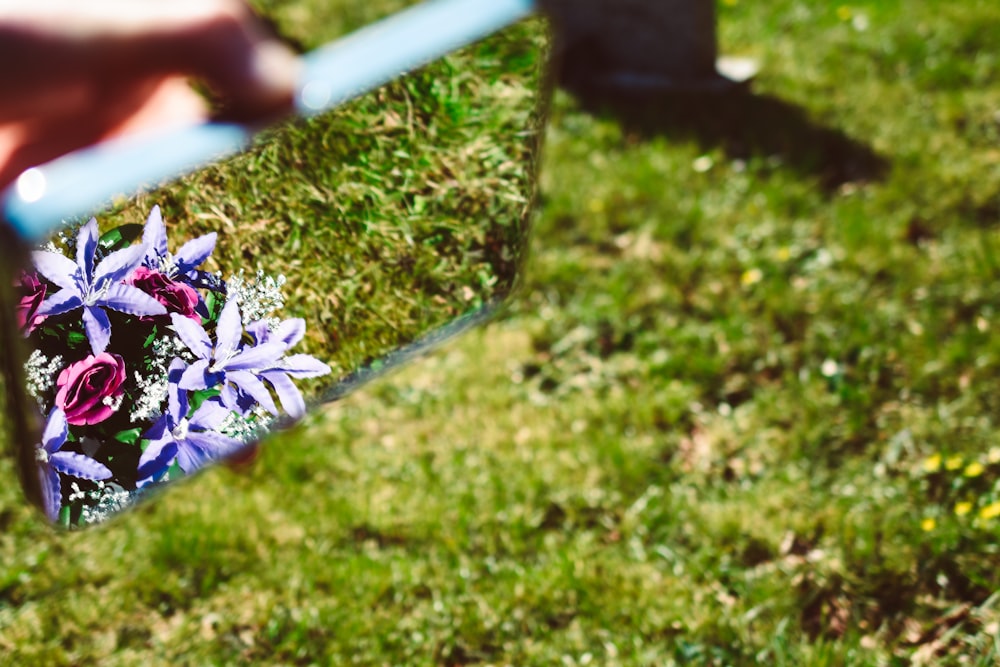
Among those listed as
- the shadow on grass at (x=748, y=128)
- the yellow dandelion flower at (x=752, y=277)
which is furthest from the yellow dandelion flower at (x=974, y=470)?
the shadow on grass at (x=748, y=128)

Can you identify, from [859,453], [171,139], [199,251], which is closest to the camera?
[171,139]

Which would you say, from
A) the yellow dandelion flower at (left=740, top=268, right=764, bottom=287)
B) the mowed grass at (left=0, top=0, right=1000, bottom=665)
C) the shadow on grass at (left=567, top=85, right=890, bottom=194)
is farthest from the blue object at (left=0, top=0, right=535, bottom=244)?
the shadow on grass at (left=567, top=85, right=890, bottom=194)

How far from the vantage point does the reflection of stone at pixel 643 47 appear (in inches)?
198

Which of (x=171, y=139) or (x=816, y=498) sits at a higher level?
(x=171, y=139)

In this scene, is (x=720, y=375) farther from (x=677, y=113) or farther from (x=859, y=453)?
(x=677, y=113)

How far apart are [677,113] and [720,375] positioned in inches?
79.2

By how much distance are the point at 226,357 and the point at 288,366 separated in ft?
0.38

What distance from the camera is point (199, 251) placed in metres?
1.40

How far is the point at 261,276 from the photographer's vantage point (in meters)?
1.45

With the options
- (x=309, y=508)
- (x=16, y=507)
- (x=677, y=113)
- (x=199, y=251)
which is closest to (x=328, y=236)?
(x=199, y=251)

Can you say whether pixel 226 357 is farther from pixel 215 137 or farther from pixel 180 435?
pixel 215 137

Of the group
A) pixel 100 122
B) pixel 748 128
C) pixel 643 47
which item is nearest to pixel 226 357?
pixel 100 122

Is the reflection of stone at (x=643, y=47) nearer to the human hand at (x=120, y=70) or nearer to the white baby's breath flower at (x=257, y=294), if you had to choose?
the human hand at (x=120, y=70)

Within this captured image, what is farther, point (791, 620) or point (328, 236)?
point (791, 620)
